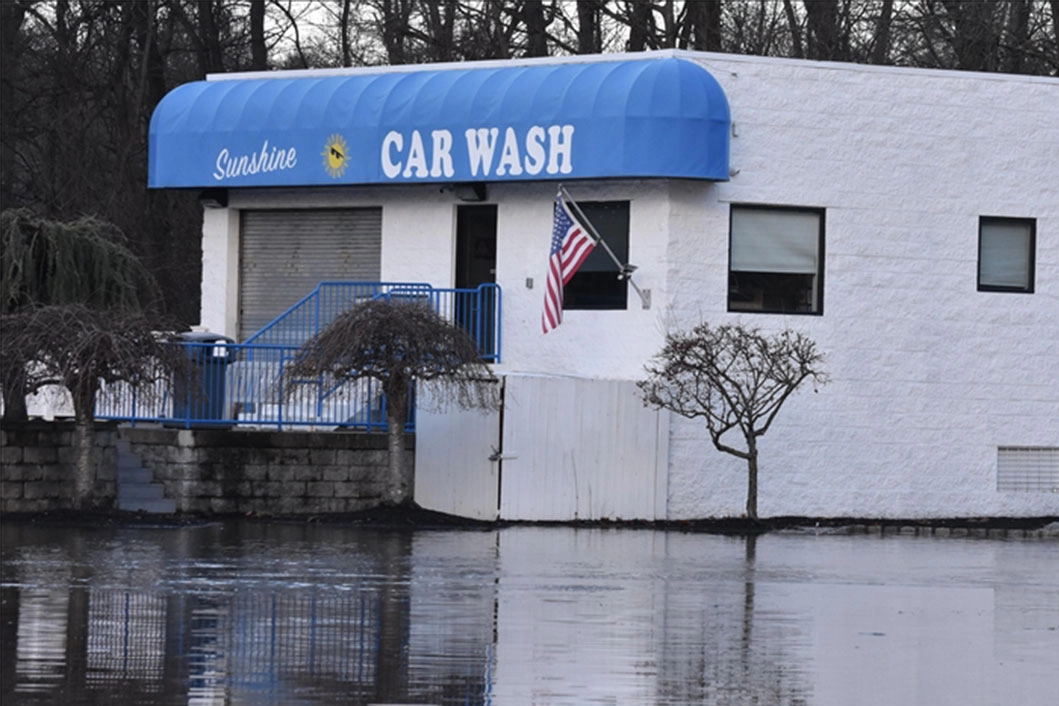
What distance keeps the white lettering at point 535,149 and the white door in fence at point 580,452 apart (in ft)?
9.49

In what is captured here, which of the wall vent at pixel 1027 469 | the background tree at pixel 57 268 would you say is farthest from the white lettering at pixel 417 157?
the wall vent at pixel 1027 469

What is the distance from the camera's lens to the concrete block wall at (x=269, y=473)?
2414 centimetres

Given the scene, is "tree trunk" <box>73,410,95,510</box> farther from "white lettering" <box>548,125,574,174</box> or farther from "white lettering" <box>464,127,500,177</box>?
"white lettering" <box>548,125,574,174</box>

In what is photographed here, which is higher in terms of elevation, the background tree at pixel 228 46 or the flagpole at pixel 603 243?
the background tree at pixel 228 46

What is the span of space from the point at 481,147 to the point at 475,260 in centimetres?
187

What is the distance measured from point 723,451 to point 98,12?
70.8 ft

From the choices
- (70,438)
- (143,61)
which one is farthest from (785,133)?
(143,61)

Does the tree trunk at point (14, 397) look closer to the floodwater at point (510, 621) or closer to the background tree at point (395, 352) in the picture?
the floodwater at point (510, 621)

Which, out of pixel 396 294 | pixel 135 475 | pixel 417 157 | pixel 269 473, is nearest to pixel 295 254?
pixel 396 294

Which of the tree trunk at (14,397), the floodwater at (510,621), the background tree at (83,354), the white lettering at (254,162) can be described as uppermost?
the white lettering at (254,162)

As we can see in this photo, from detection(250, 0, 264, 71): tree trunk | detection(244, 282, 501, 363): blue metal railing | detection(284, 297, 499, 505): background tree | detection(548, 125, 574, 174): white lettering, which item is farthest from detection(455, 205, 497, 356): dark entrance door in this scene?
detection(250, 0, 264, 71): tree trunk

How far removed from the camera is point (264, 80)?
1125 inches

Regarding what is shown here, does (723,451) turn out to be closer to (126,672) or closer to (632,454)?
(632,454)

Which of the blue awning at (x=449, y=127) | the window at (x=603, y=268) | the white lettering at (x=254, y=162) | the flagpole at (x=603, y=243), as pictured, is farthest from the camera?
the white lettering at (x=254, y=162)
